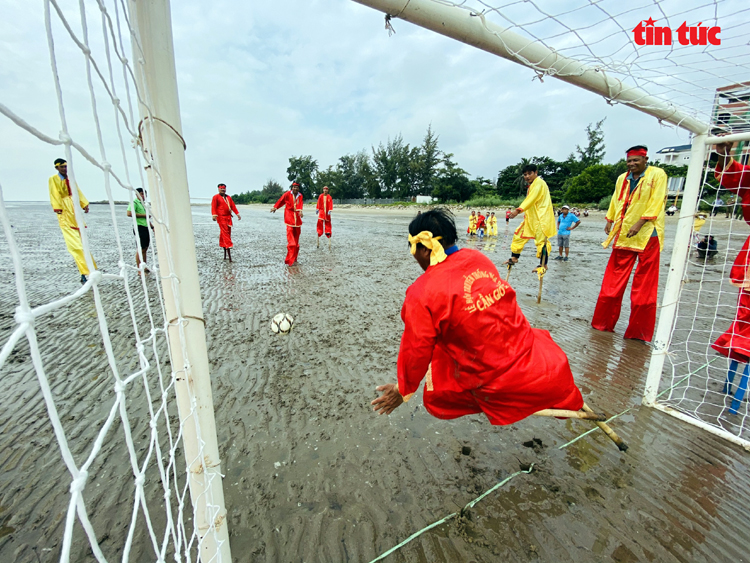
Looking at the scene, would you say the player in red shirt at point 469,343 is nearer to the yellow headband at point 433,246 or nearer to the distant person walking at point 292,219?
the yellow headband at point 433,246

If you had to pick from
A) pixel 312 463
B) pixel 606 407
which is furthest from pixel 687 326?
pixel 312 463

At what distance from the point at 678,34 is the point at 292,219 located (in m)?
6.85

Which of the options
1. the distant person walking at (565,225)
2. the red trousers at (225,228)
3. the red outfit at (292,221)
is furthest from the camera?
the distant person walking at (565,225)

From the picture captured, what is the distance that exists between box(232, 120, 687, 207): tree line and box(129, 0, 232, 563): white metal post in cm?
3532

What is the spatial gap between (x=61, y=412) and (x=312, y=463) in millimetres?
2006

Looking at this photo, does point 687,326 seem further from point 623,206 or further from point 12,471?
point 12,471

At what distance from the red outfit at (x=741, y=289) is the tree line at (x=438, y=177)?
31941 mm

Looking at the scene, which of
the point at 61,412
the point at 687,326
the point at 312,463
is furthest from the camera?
the point at 687,326

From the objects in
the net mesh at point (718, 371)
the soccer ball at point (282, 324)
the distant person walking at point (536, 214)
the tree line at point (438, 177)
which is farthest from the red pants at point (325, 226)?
the tree line at point (438, 177)

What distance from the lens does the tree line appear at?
31.2 m

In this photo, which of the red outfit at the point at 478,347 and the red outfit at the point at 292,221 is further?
Result: the red outfit at the point at 292,221

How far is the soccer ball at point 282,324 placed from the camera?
4195 millimetres

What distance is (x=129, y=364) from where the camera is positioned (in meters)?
3.39

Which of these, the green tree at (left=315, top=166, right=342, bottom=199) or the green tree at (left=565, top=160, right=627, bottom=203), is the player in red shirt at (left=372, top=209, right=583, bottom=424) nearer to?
the green tree at (left=565, top=160, right=627, bottom=203)
